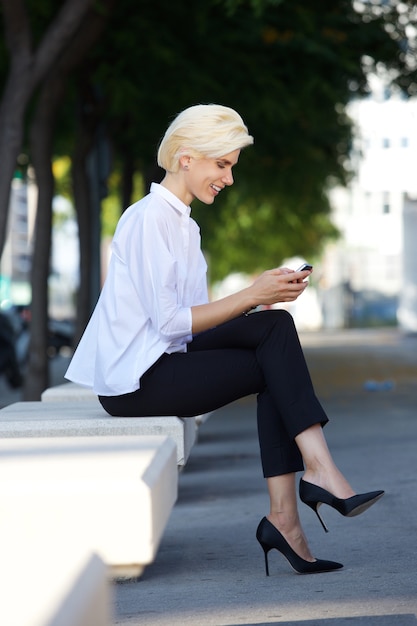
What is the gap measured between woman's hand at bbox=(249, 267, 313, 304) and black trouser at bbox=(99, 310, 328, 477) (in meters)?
0.08

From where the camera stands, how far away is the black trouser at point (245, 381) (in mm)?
5270

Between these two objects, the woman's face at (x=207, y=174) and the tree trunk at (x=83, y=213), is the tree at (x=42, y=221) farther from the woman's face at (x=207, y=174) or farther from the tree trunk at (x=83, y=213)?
the woman's face at (x=207, y=174)

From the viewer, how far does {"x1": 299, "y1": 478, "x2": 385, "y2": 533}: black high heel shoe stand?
202 inches

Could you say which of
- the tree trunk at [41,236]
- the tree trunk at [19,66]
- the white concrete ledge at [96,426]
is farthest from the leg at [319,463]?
the tree trunk at [41,236]

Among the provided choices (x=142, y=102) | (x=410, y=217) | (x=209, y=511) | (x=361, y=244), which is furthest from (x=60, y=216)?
(x=361, y=244)

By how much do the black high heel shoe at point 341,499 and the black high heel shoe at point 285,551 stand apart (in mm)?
191

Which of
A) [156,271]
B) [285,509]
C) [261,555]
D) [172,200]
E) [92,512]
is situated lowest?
[261,555]

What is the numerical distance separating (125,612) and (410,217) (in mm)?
49395

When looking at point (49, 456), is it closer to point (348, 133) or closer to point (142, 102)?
point (142, 102)

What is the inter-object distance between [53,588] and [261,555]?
3722 mm

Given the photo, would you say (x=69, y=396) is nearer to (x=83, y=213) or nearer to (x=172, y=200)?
(x=172, y=200)

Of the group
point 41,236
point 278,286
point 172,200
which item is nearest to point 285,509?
point 278,286

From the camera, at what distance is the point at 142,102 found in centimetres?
1734

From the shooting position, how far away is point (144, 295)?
546 cm
